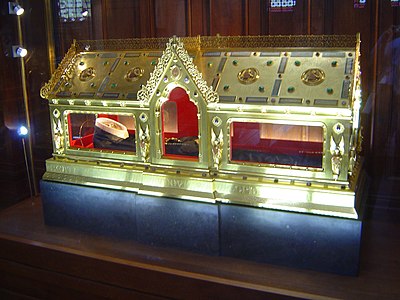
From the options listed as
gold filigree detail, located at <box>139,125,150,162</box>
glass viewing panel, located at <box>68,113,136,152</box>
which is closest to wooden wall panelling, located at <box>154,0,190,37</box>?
glass viewing panel, located at <box>68,113,136,152</box>

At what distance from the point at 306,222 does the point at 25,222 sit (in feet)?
9.71

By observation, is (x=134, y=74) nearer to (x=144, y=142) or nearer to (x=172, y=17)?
(x=144, y=142)

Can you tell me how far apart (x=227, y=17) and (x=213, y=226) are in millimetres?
2127

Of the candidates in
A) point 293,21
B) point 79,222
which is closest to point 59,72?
point 79,222

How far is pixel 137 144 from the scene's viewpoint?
14.3 ft

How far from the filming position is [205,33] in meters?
4.99

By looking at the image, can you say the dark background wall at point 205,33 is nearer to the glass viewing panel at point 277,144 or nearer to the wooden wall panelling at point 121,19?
the wooden wall panelling at point 121,19

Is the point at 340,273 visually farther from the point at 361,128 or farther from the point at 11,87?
the point at 11,87

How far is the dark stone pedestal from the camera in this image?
12.3 feet

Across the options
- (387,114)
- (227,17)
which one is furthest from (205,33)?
(387,114)

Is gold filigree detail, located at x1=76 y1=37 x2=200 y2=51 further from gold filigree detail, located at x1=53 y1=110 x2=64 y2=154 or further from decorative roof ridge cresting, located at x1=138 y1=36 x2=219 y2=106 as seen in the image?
gold filigree detail, located at x1=53 y1=110 x2=64 y2=154

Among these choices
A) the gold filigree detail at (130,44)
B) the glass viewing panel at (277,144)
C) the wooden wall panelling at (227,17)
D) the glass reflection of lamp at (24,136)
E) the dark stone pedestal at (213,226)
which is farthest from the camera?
the glass reflection of lamp at (24,136)

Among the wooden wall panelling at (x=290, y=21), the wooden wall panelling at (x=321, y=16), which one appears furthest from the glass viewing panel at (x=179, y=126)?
the wooden wall panelling at (x=321, y=16)

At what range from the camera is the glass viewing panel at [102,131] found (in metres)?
4.61
